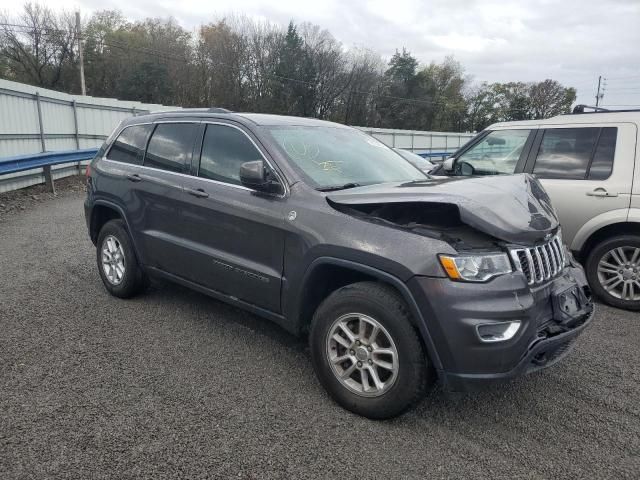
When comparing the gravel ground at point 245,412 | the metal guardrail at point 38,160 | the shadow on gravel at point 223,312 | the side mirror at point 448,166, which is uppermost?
the side mirror at point 448,166

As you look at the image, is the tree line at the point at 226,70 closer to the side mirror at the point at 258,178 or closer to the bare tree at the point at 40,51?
the bare tree at the point at 40,51

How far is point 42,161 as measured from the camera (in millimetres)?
11273

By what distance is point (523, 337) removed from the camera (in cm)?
277

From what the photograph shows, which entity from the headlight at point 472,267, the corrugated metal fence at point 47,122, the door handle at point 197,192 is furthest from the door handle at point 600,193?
the corrugated metal fence at point 47,122

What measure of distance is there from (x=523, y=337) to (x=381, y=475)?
3.47 feet

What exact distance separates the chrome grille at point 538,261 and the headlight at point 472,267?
156 mm

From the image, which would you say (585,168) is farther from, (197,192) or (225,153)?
(197,192)

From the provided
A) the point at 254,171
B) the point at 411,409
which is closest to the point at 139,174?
the point at 254,171

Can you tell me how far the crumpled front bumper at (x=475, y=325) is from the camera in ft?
8.89

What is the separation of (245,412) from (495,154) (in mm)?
4624

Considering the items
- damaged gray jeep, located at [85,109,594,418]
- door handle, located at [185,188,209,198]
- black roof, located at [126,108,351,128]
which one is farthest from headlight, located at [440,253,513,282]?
door handle, located at [185,188,209,198]

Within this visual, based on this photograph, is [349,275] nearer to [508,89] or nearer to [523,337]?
[523,337]

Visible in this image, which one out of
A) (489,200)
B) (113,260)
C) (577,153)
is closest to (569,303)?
(489,200)

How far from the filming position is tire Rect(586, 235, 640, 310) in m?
5.11
